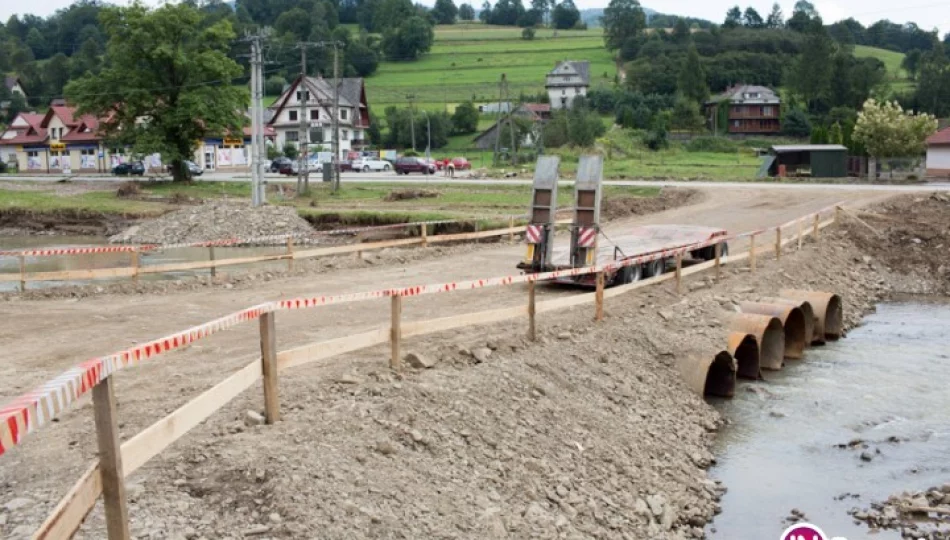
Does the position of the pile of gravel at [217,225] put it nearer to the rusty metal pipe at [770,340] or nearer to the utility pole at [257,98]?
the utility pole at [257,98]

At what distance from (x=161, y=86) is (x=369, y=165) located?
19.2 meters

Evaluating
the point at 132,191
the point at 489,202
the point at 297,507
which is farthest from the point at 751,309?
the point at 132,191

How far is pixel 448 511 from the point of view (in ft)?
24.2

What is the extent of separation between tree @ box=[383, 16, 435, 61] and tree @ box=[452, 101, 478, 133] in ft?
173

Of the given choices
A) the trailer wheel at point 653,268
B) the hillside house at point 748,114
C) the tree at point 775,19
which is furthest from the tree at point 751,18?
the trailer wheel at point 653,268

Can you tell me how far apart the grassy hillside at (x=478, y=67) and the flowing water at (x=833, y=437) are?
99.5 meters

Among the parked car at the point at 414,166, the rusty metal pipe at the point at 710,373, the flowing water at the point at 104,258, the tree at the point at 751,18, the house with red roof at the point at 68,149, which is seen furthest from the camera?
Result: the tree at the point at 751,18

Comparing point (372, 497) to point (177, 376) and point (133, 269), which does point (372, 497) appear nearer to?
point (177, 376)

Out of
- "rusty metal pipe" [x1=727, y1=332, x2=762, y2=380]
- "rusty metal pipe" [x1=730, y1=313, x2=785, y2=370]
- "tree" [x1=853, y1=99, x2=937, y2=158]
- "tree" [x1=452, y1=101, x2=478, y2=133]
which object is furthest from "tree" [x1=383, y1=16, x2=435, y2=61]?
"rusty metal pipe" [x1=727, y1=332, x2=762, y2=380]

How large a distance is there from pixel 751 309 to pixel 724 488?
6693 mm

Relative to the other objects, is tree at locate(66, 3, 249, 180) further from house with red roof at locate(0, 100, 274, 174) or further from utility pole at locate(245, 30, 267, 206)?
utility pole at locate(245, 30, 267, 206)

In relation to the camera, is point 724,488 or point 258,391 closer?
point 258,391

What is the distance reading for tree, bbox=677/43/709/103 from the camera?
11575 centimetres

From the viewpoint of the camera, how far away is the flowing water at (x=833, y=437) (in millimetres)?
10117
